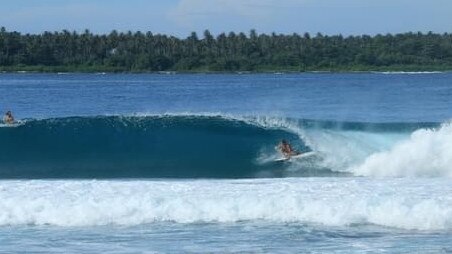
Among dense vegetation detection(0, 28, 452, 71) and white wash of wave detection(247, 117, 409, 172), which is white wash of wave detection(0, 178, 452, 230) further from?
dense vegetation detection(0, 28, 452, 71)

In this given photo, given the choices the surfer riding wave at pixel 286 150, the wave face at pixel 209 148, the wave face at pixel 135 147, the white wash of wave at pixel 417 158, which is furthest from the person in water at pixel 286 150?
the white wash of wave at pixel 417 158

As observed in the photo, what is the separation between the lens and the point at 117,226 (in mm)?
17422

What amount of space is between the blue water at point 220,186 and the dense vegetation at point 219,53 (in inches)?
3485

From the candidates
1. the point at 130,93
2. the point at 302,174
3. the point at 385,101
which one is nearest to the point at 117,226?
the point at 302,174

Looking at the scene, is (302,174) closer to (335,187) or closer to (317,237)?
(335,187)

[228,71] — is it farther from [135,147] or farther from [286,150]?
[286,150]

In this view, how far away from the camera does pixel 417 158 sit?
24609 millimetres

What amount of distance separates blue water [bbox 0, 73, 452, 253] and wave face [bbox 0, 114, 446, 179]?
0.05 meters

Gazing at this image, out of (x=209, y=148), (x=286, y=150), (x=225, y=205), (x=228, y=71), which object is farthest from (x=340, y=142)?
(x=228, y=71)

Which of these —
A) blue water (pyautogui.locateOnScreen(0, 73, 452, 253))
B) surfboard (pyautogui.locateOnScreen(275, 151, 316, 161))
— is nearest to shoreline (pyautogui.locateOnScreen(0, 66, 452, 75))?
blue water (pyautogui.locateOnScreen(0, 73, 452, 253))

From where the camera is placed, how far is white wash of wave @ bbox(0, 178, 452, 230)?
17.4m

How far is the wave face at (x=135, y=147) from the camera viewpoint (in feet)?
88.3

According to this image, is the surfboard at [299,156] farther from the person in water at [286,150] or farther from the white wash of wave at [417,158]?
the white wash of wave at [417,158]

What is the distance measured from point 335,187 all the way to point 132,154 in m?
9.95
